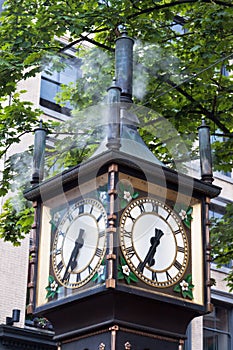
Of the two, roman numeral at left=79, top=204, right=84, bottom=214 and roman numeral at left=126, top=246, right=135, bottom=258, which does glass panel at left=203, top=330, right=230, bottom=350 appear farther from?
roman numeral at left=126, top=246, right=135, bottom=258

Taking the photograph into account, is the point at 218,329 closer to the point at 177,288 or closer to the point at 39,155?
the point at 39,155

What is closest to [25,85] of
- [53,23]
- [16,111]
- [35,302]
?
[16,111]

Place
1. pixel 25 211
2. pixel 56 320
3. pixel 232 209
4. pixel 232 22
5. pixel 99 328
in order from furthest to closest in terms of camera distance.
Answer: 1. pixel 232 209
2. pixel 25 211
3. pixel 232 22
4. pixel 56 320
5. pixel 99 328

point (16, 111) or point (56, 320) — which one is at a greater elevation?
point (16, 111)

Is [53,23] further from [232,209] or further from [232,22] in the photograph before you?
[232,209]

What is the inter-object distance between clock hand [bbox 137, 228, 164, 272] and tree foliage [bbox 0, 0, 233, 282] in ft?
14.6

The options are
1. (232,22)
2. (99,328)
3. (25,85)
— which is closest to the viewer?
(99,328)

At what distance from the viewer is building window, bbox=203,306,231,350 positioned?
1970 cm

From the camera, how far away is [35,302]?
3430 millimetres

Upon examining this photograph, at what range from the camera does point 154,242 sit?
327 centimetres

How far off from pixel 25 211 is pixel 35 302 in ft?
21.4

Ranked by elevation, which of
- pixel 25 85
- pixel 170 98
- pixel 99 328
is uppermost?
pixel 25 85

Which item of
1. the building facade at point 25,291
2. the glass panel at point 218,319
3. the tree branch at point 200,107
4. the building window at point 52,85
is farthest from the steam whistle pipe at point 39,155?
the glass panel at point 218,319

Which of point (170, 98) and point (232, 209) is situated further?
point (232, 209)
